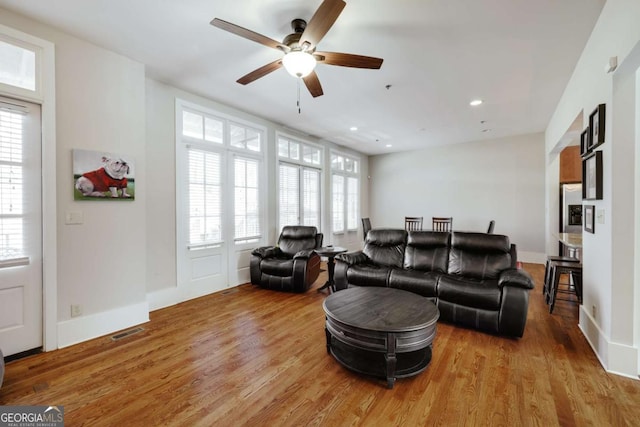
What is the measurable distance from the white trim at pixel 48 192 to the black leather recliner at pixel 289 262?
249 cm

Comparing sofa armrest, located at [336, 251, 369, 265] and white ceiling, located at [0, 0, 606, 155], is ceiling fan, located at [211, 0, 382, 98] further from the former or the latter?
sofa armrest, located at [336, 251, 369, 265]

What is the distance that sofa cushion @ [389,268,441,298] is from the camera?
3275 mm

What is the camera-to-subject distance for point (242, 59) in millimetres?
3154

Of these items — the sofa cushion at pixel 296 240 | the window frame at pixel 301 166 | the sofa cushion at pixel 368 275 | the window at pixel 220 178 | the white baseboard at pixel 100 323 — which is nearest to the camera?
the white baseboard at pixel 100 323

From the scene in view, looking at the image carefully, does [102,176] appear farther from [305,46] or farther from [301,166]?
[301,166]

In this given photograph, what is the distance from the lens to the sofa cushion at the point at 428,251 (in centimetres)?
373

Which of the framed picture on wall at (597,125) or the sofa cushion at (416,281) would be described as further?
the sofa cushion at (416,281)

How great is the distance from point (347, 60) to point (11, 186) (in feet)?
10.7

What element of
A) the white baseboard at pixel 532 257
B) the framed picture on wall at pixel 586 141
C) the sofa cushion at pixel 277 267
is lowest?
the white baseboard at pixel 532 257

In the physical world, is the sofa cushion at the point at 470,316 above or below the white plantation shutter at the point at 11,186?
below

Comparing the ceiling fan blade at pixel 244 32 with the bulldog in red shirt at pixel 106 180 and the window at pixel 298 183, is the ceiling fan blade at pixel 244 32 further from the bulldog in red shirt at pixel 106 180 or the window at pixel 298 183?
the window at pixel 298 183

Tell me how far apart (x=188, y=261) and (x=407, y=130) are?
16.7ft

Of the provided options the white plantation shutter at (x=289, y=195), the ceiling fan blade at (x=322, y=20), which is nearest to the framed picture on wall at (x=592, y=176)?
the ceiling fan blade at (x=322, y=20)

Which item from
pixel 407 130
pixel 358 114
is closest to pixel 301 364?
pixel 358 114
